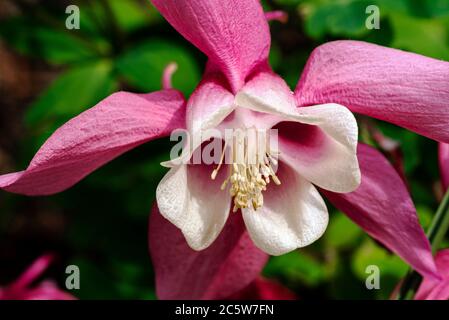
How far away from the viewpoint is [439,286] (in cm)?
97

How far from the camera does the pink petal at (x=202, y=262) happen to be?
1017mm

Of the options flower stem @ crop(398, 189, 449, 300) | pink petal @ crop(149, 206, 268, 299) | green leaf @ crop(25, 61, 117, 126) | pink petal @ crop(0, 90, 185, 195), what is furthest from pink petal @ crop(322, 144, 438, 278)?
green leaf @ crop(25, 61, 117, 126)

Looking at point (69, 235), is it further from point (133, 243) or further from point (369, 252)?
point (369, 252)

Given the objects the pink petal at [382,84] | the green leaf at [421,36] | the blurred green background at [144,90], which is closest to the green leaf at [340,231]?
the blurred green background at [144,90]

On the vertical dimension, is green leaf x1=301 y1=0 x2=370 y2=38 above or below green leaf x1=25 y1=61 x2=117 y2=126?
above

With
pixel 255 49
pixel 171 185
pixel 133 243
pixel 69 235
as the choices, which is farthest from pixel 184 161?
pixel 69 235

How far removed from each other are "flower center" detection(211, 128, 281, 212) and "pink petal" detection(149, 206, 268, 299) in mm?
84

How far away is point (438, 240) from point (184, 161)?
1.21ft

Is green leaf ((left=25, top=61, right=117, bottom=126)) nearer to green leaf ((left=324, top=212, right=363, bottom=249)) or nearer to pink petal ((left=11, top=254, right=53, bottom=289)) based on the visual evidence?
pink petal ((left=11, top=254, right=53, bottom=289))

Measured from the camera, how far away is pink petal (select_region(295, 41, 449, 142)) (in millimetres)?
859

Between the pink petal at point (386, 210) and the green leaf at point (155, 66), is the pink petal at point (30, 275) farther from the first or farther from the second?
the pink petal at point (386, 210)

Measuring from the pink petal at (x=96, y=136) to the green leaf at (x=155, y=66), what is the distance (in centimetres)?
49
